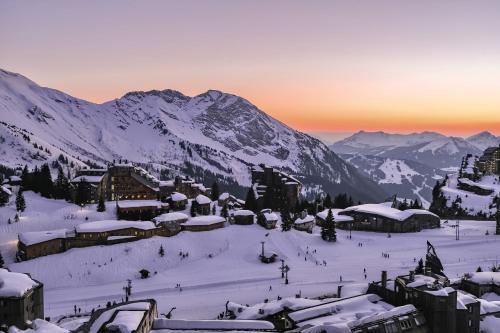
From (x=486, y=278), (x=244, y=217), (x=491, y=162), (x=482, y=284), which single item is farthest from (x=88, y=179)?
(x=491, y=162)

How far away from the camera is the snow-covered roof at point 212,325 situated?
4741 cm

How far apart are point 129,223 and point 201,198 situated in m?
27.8

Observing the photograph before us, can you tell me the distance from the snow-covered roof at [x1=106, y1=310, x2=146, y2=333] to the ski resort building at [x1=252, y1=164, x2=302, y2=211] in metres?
81.3

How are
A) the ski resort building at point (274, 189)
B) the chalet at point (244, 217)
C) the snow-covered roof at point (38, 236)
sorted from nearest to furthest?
the snow-covered roof at point (38, 236) < the chalet at point (244, 217) < the ski resort building at point (274, 189)

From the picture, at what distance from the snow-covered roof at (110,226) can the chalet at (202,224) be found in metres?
7.65

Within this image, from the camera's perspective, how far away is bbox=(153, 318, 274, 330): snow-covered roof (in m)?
47.4

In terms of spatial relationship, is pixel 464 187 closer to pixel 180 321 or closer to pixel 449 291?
pixel 449 291

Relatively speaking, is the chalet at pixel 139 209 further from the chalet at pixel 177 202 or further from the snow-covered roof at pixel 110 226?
the snow-covered roof at pixel 110 226

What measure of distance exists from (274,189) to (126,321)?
108639mm

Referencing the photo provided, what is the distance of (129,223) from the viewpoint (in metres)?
88.1

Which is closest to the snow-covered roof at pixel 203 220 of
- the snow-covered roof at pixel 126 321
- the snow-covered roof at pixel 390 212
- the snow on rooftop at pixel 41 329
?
the snow-covered roof at pixel 390 212

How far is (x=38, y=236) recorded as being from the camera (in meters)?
79.5

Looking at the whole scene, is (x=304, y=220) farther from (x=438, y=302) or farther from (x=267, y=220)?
(x=438, y=302)

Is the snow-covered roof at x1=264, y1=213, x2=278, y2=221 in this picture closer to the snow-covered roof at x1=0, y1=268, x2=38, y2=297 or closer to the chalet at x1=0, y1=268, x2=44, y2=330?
the snow-covered roof at x1=0, y1=268, x2=38, y2=297
